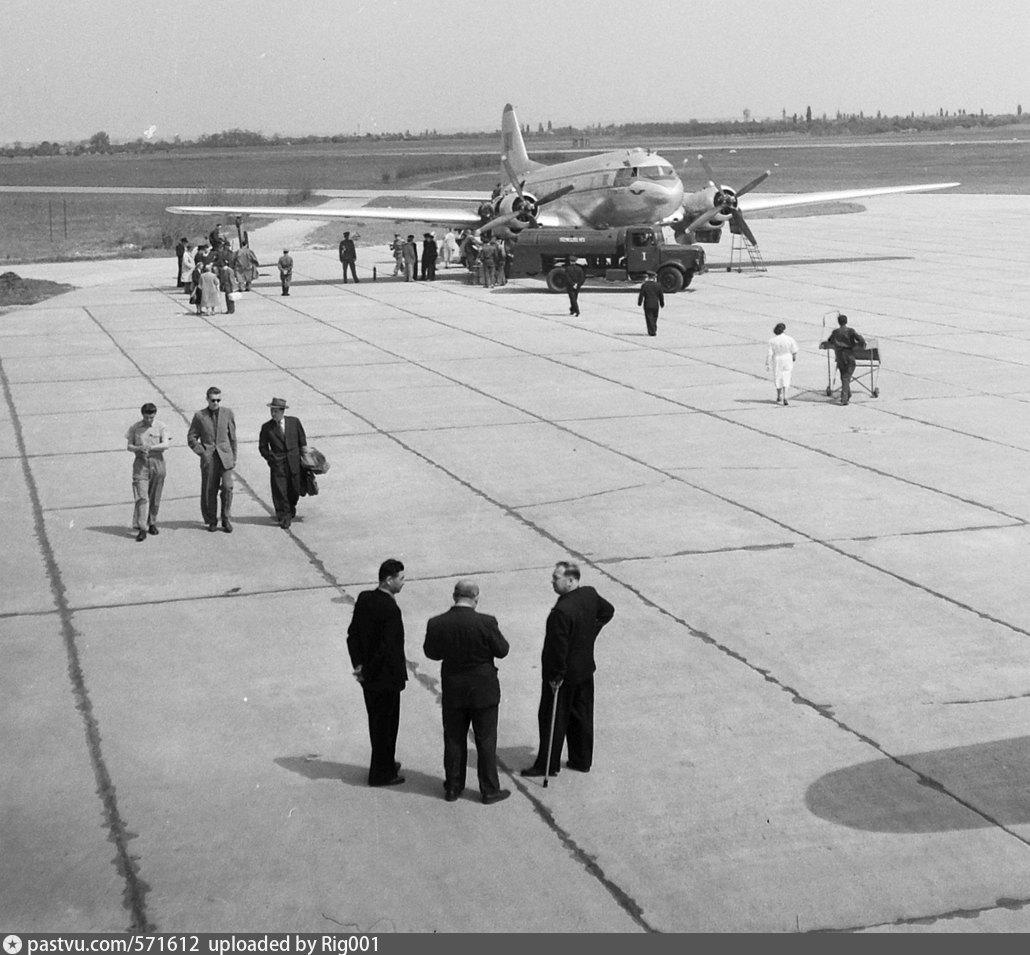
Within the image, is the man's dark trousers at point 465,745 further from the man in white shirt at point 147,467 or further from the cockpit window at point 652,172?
the cockpit window at point 652,172

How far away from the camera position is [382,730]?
9562mm

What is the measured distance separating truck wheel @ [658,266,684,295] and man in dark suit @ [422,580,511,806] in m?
29.8

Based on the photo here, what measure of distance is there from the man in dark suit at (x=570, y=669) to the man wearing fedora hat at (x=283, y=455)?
675 centimetres

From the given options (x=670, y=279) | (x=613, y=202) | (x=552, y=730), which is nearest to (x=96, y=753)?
(x=552, y=730)

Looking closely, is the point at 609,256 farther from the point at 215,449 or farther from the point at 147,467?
the point at 147,467

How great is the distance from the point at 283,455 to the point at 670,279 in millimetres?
23868

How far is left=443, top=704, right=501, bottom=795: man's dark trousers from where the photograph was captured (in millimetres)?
9242


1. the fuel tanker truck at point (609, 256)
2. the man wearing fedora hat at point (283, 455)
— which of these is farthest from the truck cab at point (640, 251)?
the man wearing fedora hat at point (283, 455)

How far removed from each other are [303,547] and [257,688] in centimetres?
414

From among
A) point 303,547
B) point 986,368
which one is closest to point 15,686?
point 303,547

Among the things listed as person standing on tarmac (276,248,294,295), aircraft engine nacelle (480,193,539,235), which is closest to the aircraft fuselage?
aircraft engine nacelle (480,193,539,235)

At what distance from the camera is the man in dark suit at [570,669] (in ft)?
31.3
